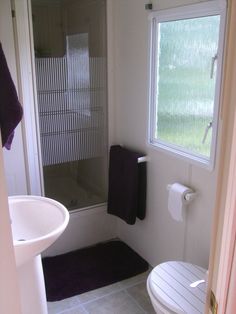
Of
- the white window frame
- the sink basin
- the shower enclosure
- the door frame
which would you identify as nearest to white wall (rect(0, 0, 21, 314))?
the door frame

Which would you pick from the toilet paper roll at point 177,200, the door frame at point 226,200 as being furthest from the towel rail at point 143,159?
the door frame at point 226,200

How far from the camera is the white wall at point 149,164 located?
6.82 ft

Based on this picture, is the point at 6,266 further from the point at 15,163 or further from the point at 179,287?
the point at 15,163

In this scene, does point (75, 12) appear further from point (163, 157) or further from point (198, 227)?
point (198, 227)

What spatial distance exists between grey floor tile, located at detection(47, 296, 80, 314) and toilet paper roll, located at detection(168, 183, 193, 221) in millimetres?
883

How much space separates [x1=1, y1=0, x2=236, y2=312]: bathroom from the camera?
211 centimetres

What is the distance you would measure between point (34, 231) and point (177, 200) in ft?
2.86

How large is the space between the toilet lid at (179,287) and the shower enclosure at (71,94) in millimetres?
1148

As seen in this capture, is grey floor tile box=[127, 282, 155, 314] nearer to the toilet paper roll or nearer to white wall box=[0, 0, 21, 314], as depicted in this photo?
the toilet paper roll

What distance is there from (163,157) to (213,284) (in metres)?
1.49

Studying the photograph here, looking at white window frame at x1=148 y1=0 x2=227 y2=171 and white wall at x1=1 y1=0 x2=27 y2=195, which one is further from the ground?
white window frame at x1=148 y1=0 x2=227 y2=171

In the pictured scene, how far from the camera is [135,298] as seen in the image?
2.32m

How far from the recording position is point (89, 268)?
261cm

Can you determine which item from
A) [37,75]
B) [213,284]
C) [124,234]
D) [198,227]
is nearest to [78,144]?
[37,75]
